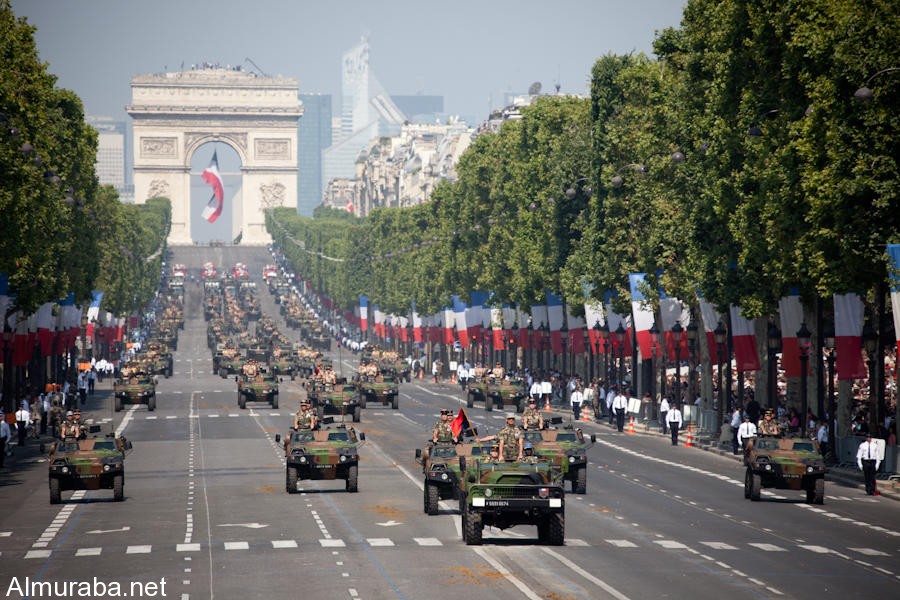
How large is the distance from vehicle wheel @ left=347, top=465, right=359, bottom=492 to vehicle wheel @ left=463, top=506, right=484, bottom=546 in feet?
39.8

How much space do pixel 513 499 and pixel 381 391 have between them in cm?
6049

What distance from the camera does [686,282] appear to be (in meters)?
70.8

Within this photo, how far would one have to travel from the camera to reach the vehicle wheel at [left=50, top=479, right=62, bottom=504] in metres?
43.2

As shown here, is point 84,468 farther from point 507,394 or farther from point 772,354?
point 507,394

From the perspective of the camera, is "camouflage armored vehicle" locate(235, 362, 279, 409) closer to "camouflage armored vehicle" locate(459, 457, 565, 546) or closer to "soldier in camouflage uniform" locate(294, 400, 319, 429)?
"soldier in camouflage uniform" locate(294, 400, 319, 429)

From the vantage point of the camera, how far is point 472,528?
33.2m

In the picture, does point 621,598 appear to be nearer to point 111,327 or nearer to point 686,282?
point 686,282

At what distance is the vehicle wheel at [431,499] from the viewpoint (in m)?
39.7

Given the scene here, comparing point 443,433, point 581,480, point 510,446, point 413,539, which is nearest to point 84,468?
point 443,433

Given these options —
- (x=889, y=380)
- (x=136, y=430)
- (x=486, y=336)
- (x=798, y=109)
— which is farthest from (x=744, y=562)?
(x=486, y=336)

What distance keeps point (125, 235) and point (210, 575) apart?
142508 millimetres

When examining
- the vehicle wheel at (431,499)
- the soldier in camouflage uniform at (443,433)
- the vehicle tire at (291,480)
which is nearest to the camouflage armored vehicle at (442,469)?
the vehicle wheel at (431,499)


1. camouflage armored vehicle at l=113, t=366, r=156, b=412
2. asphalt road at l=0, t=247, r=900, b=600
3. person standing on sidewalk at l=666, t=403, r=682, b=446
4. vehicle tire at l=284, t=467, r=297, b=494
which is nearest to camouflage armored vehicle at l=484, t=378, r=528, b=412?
camouflage armored vehicle at l=113, t=366, r=156, b=412

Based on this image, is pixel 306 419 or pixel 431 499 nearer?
pixel 431 499
